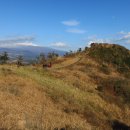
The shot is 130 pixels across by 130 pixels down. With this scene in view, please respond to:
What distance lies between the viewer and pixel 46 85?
34719 millimetres

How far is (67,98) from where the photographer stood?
105ft

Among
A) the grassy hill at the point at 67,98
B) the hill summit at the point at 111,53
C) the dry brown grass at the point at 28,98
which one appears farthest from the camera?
the hill summit at the point at 111,53

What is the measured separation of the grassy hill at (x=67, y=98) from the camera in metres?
19.3

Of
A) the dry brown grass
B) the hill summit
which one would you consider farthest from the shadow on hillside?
the hill summit

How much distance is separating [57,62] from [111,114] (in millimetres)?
29870

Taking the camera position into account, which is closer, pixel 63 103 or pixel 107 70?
pixel 63 103

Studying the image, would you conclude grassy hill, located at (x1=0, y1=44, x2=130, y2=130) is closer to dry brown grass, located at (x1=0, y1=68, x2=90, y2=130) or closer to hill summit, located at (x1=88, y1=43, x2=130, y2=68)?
dry brown grass, located at (x1=0, y1=68, x2=90, y2=130)

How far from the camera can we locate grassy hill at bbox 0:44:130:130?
1926 centimetres

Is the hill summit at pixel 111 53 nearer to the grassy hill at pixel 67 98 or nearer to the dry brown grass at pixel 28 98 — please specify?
the grassy hill at pixel 67 98

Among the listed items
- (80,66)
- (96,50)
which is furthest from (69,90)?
(96,50)

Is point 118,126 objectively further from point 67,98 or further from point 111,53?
point 111,53

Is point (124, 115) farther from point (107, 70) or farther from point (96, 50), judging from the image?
point (96, 50)

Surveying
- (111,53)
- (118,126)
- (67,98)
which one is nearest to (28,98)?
(67,98)

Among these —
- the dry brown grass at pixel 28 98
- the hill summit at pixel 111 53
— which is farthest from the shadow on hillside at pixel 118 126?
the hill summit at pixel 111 53
